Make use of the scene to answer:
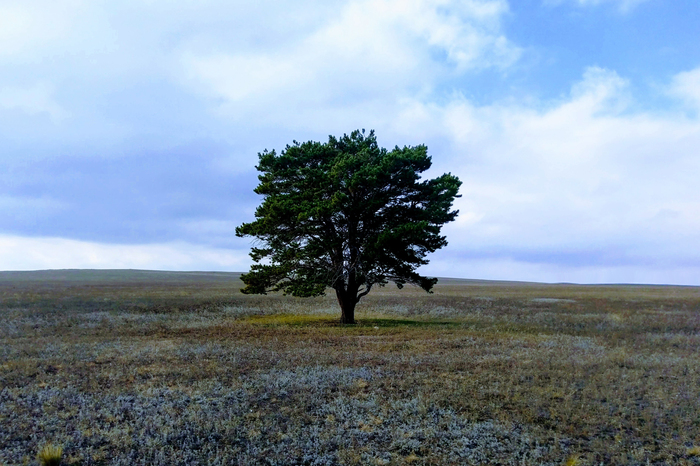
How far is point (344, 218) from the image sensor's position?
98.5 feet

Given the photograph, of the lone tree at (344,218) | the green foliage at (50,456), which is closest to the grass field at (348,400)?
the green foliage at (50,456)

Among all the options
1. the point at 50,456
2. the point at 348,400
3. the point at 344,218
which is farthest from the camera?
the point at 344,218

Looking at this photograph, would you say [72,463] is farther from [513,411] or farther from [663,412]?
[663,412]

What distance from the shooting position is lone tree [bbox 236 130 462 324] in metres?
28.6

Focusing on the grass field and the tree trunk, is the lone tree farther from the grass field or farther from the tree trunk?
the grass field

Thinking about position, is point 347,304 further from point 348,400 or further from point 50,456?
point 50,456

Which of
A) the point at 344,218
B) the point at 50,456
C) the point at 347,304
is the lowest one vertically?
the point at 50,456

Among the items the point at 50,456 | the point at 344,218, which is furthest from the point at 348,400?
the point at 344,218

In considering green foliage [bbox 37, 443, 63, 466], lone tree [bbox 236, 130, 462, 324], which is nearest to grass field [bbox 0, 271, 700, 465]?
green foliage [bbox 37, 443, 63, 466]

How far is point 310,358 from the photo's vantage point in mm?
17188

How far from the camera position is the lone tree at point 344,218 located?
28.6 m

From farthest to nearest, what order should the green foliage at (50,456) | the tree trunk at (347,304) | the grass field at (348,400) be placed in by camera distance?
the tree trunk at (347,304) < the grass field at (348,400) < the green foliage at (50,456)

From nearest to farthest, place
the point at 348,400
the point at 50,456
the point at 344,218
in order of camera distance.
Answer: the point at 50,456 < the point at 348,400 < the point at 344,218

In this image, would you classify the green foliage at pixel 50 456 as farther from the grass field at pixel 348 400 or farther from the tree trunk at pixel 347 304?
the tree trunk at pixel 347 304
